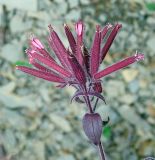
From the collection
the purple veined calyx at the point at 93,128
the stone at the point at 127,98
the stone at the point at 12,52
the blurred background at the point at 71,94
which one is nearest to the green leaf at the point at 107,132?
the blurred background at the point at 71,94

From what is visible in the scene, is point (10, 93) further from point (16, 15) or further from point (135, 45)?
point (135, 45)

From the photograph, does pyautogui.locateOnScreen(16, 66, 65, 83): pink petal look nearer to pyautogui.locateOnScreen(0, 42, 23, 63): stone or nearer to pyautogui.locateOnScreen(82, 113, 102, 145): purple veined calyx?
pyautogui.locateOnScreen(82, 113, 102, 145): purple veined calyx

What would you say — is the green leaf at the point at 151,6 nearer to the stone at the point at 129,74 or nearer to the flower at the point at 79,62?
the stone at the point at 129,74

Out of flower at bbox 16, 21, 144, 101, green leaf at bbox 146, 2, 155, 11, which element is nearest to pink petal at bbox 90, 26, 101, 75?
flower at bbox 16, 21, 144, 101

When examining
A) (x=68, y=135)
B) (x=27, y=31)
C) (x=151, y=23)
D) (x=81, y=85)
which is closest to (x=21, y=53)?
(x=27, y=31)

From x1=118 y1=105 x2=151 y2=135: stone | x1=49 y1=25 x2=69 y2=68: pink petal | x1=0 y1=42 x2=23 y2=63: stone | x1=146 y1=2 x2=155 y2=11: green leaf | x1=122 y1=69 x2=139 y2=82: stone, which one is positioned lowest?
x1=49 y1=25 x2=69 y2=68: pink petal

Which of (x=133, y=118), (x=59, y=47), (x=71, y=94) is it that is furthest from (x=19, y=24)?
(x=59, y=47)

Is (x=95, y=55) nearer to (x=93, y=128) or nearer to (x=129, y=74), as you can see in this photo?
(x=93, y=128)

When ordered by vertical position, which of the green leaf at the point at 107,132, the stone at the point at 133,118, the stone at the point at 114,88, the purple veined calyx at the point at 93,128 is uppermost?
the stone at the point at 114,88
